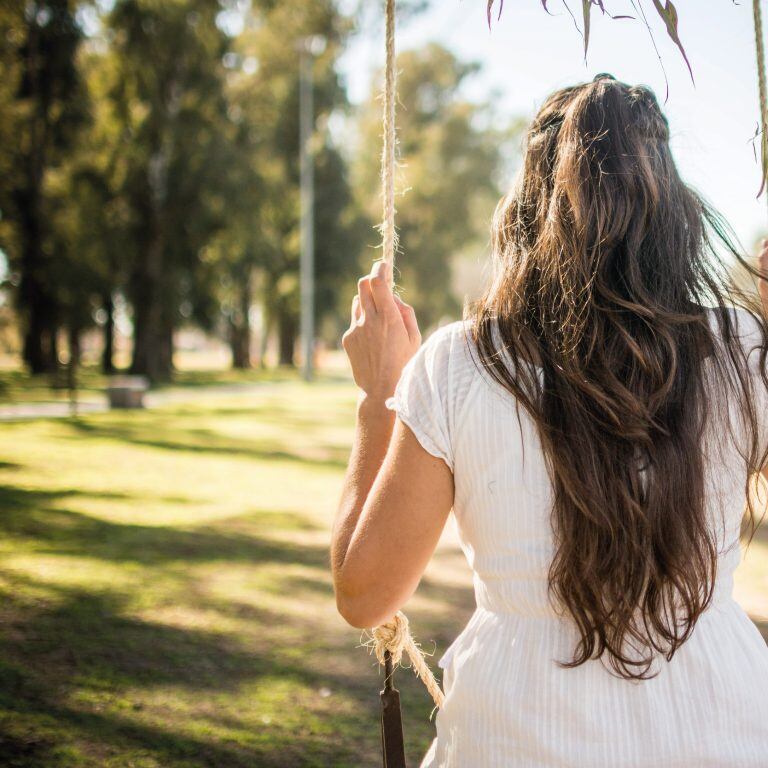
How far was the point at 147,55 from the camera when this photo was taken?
1956 centimetres

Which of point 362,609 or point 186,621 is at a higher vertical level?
point 362,609

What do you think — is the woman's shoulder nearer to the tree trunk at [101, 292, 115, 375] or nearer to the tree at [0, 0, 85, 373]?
the tree at [0, 0, 85, 373]

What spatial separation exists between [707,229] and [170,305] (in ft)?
70.8

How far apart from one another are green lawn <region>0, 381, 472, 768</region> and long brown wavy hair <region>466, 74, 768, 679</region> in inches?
75.2

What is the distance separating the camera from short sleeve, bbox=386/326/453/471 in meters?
1.14

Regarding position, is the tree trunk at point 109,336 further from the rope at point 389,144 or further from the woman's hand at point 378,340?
the woman's hand at point 378,340

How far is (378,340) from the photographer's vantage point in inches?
56.7

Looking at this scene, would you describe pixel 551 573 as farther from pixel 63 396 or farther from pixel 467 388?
pixel 63 396

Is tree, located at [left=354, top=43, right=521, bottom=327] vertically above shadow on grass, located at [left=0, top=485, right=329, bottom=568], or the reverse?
tree, located at [left=354, top=43, right=521, bottom=327]

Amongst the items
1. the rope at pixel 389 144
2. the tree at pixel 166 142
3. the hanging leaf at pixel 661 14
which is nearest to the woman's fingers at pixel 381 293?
the rope at pixel 389 144

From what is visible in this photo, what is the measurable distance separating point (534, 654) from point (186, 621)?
10.1 feet

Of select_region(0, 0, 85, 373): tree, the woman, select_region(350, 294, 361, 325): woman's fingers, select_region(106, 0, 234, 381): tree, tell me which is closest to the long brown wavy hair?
the woman

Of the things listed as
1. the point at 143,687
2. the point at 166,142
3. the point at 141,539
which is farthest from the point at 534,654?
the point at 166,142

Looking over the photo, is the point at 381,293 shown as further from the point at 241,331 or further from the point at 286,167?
the point at 241,331
